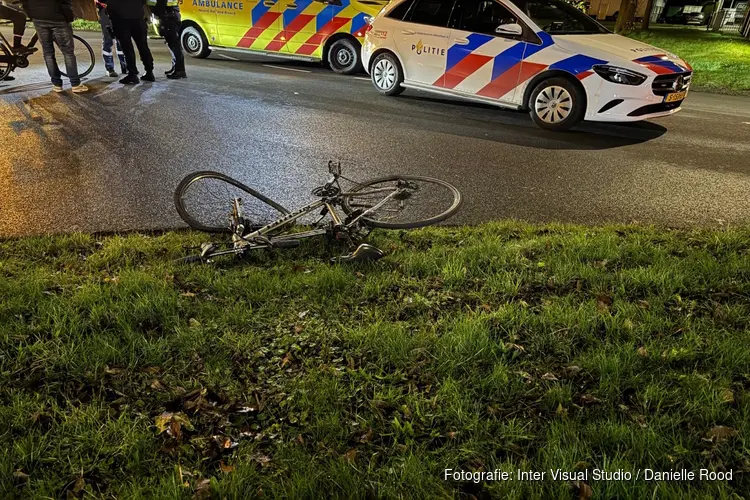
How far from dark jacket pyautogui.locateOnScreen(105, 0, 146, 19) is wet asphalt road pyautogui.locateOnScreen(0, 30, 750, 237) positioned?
1.21m

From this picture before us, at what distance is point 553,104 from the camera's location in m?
7.31

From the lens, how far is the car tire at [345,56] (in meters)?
11.3

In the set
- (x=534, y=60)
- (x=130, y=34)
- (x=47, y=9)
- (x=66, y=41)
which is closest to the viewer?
(x=534, y=60)

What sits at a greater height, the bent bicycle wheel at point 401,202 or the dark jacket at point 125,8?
the dark jacket at point 125,8

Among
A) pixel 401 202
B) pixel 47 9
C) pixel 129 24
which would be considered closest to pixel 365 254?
pixel 401 202

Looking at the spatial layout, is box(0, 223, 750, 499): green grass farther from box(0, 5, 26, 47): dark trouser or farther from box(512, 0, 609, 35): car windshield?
box(0, 5, 26, 47): dark trouser

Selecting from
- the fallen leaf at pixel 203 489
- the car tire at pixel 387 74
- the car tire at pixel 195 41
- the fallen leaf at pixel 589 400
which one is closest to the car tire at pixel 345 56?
the car tire at pixel 387 74

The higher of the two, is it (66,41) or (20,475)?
(66,41)

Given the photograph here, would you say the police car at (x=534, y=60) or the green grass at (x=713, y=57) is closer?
the police car at (x=534, y=60)

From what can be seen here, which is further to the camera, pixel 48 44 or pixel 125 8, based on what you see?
pixel 125 8

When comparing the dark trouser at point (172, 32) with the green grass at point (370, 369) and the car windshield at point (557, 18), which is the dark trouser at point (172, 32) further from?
the green grass at point (370, 369)

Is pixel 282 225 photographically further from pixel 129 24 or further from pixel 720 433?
pixel 129 24

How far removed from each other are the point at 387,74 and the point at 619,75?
3.92 metres

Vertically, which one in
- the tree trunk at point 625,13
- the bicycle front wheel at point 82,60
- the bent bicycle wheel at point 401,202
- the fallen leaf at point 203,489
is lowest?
the fallen leaf at point 203,489
